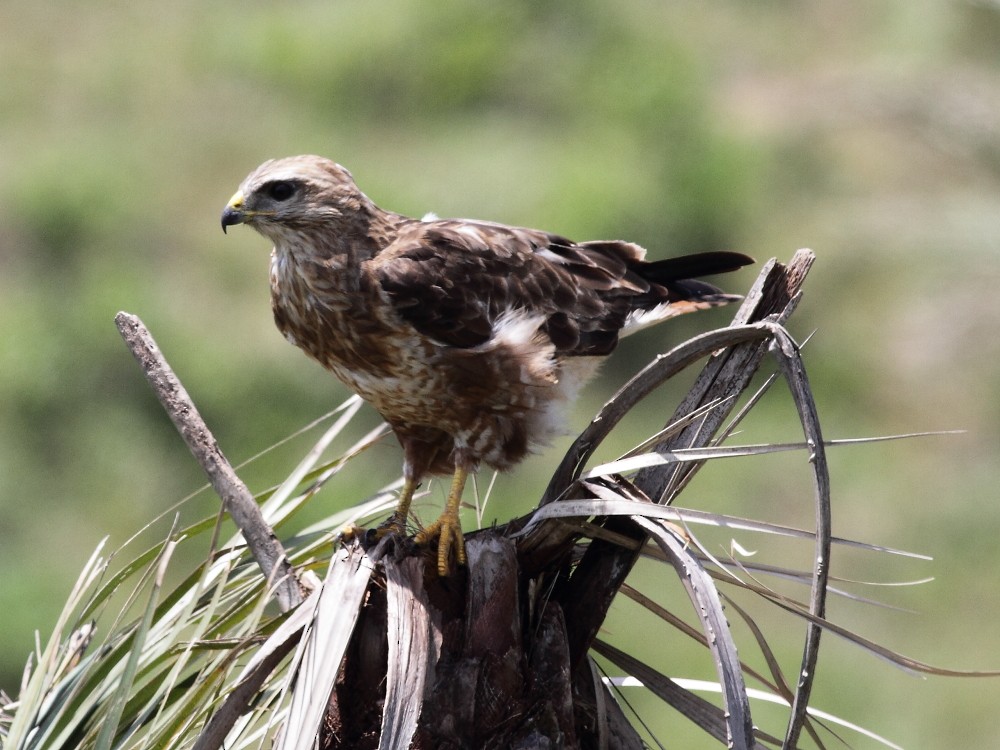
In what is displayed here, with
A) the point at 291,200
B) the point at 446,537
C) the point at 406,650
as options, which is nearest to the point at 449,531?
the point at 446,537

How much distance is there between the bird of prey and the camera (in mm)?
3467

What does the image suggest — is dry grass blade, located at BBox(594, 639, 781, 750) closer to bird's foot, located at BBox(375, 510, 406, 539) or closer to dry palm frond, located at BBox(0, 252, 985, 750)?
dry palm frond, located at BBox(0, 252, 985, 750)

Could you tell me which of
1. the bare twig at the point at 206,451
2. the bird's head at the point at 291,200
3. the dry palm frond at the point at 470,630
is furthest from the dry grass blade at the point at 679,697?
the bird's head at the point at 291,200

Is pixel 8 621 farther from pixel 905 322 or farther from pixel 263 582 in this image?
pixel 905 322

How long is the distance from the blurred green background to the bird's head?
130 inches

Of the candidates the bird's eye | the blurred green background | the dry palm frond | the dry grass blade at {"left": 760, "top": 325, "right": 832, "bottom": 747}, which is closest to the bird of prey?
the bird's eye

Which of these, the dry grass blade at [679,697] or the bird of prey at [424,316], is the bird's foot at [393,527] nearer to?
the bird of prey at [424,316]

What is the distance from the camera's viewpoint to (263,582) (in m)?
2.82

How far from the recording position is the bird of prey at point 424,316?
3.47 meters

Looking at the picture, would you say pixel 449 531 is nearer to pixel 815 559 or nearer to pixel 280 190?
pixel 280 190

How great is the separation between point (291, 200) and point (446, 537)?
3.27 feet

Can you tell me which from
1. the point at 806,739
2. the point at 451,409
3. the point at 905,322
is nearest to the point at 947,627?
the point at 806,739

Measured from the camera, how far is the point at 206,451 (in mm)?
2736

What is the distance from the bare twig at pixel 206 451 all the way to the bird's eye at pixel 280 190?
83cm
